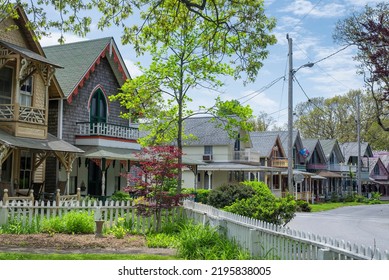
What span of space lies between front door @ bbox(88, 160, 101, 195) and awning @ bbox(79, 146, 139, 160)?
1977 millimetres

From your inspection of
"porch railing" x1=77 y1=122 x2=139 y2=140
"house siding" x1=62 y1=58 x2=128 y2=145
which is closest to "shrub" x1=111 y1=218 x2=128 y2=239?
"porch railing" x1=77 y1=122 x2=139 y2=140

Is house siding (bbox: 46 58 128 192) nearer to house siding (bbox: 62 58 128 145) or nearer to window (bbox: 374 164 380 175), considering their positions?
house siding (bbox: 62 58 128 145)

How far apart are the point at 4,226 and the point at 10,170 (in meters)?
7.81

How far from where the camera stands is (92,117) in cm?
2758

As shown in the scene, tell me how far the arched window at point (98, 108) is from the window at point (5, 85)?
20.3 feet

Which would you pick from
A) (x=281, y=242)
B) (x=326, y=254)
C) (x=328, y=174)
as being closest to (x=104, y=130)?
(x=281, y=242)

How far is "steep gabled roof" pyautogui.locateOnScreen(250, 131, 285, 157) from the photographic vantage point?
2137 inches

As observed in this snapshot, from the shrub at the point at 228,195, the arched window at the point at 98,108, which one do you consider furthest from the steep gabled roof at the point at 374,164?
the shrub at the point at 228,195

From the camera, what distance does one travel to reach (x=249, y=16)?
1373 cm

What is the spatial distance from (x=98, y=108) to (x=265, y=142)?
30333 millimetres

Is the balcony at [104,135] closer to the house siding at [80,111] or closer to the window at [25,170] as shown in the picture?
the house siding at [80,111]
